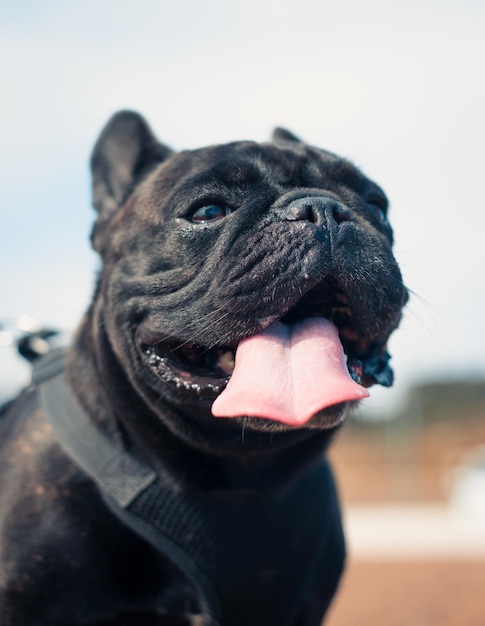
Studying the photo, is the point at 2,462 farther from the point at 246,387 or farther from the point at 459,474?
the point at 459,474

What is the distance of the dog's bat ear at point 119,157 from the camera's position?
3947 millimetres

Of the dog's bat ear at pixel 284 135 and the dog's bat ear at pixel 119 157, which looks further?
the dog's bat ear at pixel 284 135

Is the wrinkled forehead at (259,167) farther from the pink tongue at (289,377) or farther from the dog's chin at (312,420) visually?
the dog's chin at (312,420)

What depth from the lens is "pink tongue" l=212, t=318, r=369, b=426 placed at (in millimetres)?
2508

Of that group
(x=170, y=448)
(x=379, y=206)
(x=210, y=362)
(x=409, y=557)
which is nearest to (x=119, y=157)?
(x=379, y=206)

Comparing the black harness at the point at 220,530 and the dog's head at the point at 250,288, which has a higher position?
the dog's head at the point at 250,288

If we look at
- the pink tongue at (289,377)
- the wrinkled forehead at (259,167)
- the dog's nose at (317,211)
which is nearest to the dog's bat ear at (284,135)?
the wrinkled forehead at (259,167)

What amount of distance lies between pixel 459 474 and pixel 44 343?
Answer: 65.7ft

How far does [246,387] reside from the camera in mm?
2584

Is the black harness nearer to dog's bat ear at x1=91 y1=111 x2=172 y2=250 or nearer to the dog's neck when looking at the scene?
the dog's neck

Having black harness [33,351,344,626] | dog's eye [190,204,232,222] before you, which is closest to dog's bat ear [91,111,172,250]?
dog's eye [190,204,232,222]

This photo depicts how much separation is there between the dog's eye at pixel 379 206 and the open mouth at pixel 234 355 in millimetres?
685

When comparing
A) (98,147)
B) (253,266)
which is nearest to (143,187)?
(98,147)

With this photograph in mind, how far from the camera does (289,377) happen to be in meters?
2.61
